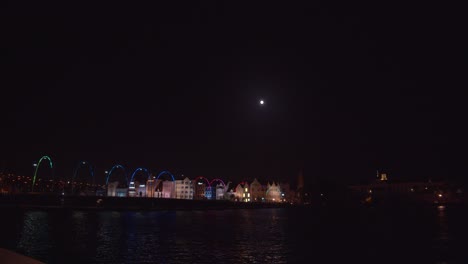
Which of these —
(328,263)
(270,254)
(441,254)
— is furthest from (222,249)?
(441,254)

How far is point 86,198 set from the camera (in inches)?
5773

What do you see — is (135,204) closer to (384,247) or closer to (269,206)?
(269,206)

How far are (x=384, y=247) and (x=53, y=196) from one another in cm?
12174

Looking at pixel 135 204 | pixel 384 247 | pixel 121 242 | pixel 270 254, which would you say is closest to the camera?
pixel 270 254

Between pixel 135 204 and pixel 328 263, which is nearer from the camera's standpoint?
pixel 328 263

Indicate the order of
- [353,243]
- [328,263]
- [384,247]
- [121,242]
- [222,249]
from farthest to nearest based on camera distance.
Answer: [353,243]
[384,247]
[121,242]
[222,249]
[328,263]

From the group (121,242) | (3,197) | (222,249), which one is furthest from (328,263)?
(3,197)

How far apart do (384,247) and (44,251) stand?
3199 cm

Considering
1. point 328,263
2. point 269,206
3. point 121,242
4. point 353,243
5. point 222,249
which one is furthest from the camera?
point 269,206

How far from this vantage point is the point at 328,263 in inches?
1305

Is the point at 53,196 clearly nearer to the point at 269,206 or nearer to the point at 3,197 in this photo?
the point at 3,197

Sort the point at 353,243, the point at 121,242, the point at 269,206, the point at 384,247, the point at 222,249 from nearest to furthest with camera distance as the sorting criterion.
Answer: the point at 222,249 → the point at 121,242 → the point at 384,247 → the point at 353,243 → the point at 269,206

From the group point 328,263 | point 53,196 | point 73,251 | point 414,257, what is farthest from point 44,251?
point 53,196

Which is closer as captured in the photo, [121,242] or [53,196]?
[121,242]
